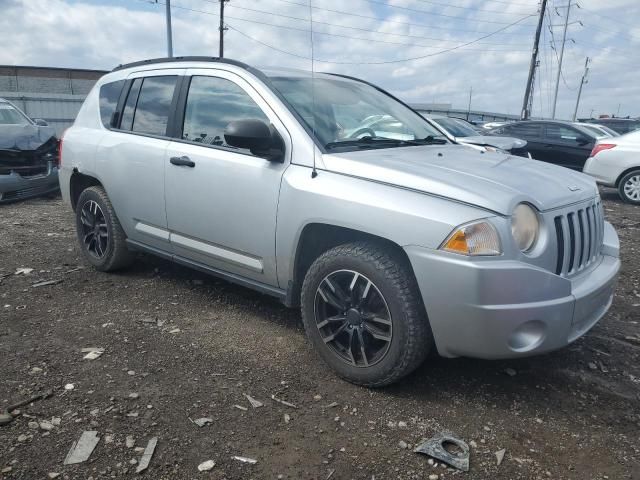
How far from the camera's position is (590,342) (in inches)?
145

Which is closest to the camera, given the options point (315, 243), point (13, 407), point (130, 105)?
point (13, 407)

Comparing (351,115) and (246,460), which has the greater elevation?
(351,115)

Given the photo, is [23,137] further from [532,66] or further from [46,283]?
[532,66]

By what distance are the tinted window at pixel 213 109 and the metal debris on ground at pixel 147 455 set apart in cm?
192

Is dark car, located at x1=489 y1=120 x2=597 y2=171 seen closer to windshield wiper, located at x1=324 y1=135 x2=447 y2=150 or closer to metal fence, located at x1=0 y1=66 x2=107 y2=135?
windshield wiper, located at x1=324 y1=135 x2=447 y2=150

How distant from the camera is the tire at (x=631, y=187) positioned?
9805 millimetres

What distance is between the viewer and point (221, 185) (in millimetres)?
3557

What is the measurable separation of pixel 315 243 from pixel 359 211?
0.51 meters

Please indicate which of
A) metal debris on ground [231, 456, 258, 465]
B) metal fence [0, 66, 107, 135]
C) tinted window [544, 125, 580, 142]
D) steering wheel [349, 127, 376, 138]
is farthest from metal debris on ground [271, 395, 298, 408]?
metal fence [0, 66, 107, 135]

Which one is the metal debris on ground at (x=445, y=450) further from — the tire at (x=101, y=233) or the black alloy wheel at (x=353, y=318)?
the tire at (x=101, y=233)

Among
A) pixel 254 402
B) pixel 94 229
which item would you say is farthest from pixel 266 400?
pixel 94 229

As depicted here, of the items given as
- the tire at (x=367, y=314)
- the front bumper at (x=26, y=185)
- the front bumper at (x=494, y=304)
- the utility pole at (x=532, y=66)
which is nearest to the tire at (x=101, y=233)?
the tire at (x=367, y=314)

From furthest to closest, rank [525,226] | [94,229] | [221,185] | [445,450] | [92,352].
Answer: [94,229], [221,185], [92,352], [525,226], [445,450]

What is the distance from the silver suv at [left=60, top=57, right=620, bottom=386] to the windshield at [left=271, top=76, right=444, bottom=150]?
0.05 ft
